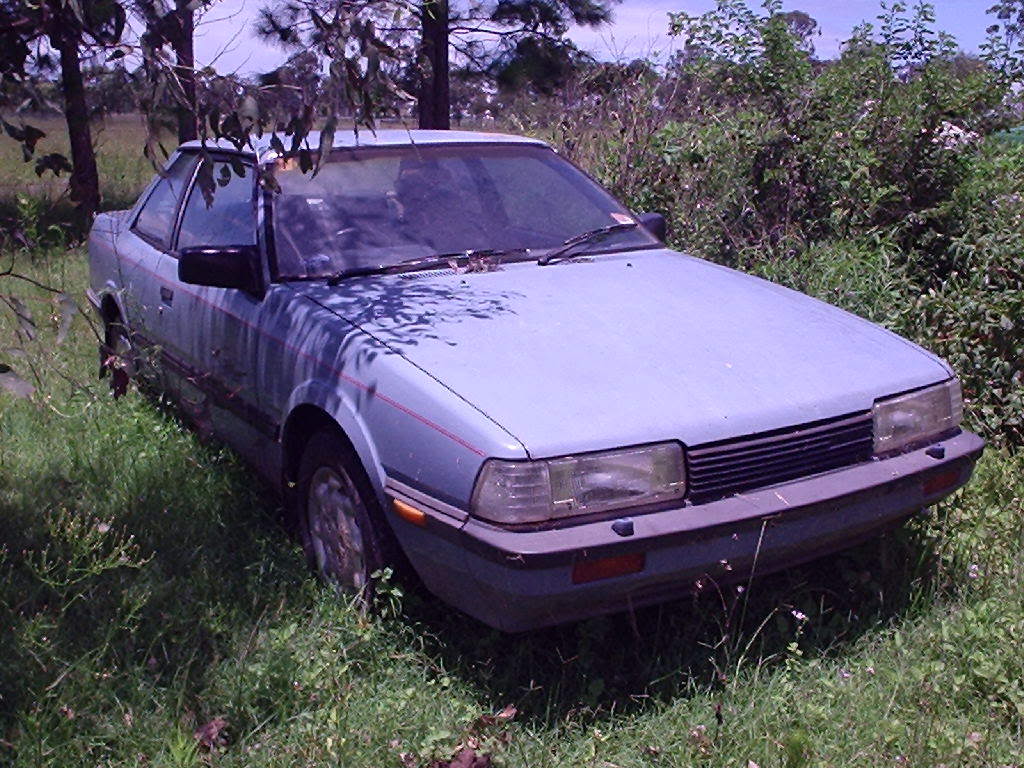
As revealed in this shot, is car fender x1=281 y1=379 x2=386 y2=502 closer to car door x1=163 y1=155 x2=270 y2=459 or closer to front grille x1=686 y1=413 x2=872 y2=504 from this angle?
car door x1=163 y1=155 x2=270 y2=459

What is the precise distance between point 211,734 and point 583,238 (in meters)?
2.33

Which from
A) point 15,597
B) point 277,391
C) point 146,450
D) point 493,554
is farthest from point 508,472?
point 146,450

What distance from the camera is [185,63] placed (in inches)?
109

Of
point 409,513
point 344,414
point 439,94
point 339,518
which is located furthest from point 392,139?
point 439,94

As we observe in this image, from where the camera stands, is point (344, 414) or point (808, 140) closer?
point (344, 414)

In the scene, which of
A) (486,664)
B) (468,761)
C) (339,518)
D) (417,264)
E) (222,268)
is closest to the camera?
(468,761)

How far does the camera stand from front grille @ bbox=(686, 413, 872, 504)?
9.44 ft

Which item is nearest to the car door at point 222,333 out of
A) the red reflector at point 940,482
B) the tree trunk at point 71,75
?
the tree trunk at point 71,75

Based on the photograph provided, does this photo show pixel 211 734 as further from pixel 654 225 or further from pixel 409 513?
pixel 654 225

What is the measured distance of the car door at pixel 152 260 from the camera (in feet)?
15.4

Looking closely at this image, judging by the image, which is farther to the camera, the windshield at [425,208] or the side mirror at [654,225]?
the side mirror at [654,225]

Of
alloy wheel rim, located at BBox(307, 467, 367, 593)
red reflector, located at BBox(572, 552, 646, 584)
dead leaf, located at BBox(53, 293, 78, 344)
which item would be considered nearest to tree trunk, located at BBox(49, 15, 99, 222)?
dead leaf, located at BBox(53, 293, 78, 344)

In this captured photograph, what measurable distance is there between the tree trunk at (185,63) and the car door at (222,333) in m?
0.83

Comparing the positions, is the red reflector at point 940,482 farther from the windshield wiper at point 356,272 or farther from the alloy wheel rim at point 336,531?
the windshield wiper at point 356,272
